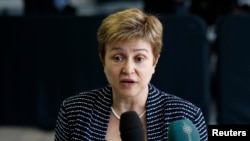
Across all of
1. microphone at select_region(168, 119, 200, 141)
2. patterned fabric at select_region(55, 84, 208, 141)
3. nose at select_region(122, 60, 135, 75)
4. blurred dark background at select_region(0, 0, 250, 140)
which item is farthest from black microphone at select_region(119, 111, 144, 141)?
blurred dark background at select_region(0, 0, 250, 140)

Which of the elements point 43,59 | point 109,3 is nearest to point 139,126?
point 43,59

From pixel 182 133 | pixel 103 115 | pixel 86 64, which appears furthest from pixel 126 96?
pixel 86 64

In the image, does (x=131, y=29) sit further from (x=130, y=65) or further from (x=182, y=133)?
(x=182, y=133)

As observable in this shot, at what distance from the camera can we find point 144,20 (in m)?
1.55

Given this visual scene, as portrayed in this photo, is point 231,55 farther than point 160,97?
Yes

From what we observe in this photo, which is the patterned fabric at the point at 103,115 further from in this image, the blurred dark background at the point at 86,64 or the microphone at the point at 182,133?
the blurred dark background at the point at 86,64

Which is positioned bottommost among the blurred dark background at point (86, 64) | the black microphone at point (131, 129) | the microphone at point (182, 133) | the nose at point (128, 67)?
the blurred dark background at point (86, 64)

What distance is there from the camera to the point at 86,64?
4062 mm

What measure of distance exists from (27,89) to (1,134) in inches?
18.6

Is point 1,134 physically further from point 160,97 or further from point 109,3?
point 109,3

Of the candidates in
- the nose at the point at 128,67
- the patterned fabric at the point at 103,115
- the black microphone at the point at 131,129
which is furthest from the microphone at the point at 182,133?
the patterned fabric at the point at 103,115

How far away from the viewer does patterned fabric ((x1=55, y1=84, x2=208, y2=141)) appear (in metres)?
1.63

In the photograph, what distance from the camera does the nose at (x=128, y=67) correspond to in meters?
1.45

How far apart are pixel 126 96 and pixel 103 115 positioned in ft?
0.48
